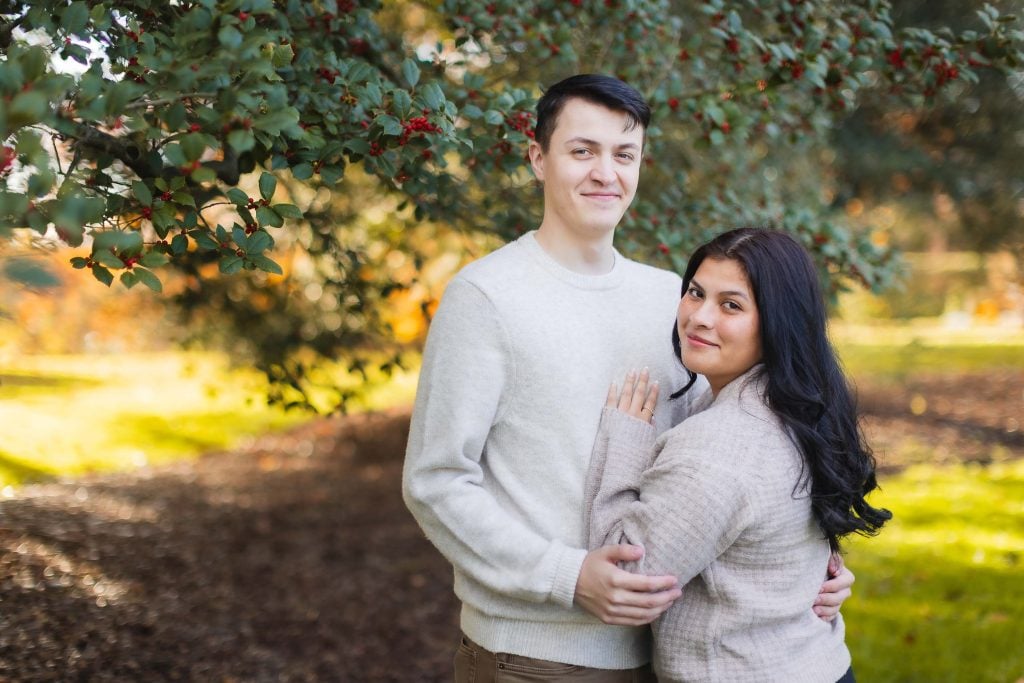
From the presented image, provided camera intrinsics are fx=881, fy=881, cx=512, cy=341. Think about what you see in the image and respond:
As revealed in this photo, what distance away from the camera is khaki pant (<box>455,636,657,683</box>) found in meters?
1.92

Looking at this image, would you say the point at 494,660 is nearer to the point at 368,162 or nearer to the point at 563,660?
the point at 563,660

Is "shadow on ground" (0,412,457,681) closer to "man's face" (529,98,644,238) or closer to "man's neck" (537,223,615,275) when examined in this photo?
"man's neck" (537,223,615,275)

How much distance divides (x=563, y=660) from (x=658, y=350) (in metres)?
0.75

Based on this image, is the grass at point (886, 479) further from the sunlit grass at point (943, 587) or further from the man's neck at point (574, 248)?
the man's neck at point (574, 248)

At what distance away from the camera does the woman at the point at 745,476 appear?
5.72ft

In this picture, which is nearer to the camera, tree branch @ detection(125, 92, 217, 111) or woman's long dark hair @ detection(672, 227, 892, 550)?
tree branch @ detection(125, 92, 217, 111)

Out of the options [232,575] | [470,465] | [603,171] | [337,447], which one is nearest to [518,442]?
[470,465]

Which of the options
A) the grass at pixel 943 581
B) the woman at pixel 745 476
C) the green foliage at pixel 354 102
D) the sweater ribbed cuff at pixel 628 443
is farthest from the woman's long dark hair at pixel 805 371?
the grass at pixel 943 581

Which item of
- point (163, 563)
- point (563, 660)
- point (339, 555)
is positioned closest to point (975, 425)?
point (339, 555)

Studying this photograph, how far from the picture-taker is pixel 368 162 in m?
2.38

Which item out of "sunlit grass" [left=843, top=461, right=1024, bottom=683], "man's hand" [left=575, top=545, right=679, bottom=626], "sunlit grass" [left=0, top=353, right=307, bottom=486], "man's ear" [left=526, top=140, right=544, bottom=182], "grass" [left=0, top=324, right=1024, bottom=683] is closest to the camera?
"man's hand" [left=575, top=545, right=679, bottom=626]

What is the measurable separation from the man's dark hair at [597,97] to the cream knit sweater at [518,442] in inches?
11.8

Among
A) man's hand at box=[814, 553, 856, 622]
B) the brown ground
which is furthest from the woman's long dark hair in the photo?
the brown ground

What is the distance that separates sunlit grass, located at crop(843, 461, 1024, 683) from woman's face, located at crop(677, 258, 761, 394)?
1.16 metres
